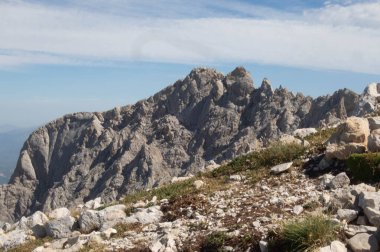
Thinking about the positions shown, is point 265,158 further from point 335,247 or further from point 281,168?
point 335,247

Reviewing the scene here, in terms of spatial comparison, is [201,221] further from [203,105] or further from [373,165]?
[203,105]

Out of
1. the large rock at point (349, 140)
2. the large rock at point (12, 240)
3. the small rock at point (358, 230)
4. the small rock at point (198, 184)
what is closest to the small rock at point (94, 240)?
the large rock at point (12, 240)

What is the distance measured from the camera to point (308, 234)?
10.4 m

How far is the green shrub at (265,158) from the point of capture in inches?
770

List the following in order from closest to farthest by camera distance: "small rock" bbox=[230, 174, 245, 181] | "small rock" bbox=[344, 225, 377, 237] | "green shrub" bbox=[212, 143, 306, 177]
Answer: "small rock" bbox=[344, 225, 377, 237]
"small rock" bbox=[230, 174, 245, 181]
"green shrub" bbox=[212, 143, 306, 177]

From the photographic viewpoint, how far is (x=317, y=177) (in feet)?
54.2

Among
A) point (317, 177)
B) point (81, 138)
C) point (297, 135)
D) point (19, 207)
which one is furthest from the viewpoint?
point (81, 138)

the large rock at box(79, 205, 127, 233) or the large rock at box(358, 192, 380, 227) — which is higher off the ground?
the large rock at box(358, 192, 380, 227)

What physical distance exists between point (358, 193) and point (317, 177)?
420cm

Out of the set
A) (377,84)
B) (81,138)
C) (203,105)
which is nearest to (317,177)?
(377,84)

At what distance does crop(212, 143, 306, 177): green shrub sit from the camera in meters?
19.5

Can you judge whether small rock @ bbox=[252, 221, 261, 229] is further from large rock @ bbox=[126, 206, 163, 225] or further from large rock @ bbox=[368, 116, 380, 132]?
large rock @ bbox=[368, 116, 380, 132]

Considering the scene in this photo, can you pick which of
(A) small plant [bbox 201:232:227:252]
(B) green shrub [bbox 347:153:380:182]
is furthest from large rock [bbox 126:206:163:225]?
(B) green shrub [bbox 347:153:380:182]

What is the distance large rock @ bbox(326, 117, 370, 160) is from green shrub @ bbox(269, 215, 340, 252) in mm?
6276
